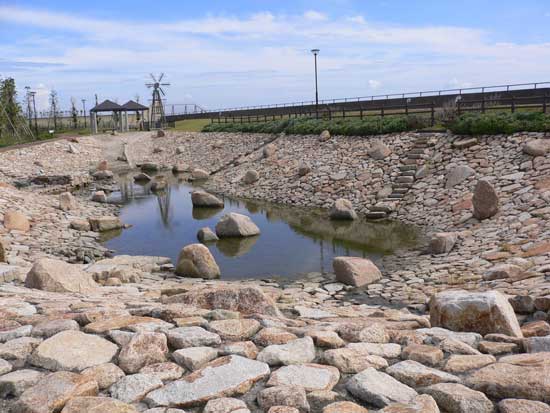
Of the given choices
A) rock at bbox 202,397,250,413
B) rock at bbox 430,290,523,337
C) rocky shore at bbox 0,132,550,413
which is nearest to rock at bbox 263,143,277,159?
rocky shore at bbox 0,132,550,413

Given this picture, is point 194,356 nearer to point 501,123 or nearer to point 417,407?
point 417,407

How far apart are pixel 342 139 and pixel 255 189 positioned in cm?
536

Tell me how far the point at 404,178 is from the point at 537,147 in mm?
4991

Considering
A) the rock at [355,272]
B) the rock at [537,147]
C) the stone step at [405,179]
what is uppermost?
the rock at [537,147]

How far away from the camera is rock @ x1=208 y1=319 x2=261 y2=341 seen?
4816 millimetres

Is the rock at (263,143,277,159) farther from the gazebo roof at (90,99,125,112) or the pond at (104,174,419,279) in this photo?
the gazebo roof at (90,99,125,112)

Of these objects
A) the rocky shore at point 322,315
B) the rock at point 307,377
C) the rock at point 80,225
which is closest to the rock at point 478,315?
the rocky shore at point 322,315

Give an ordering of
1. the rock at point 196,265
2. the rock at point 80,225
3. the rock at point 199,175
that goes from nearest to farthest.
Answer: the rock at point 196,265, the rock at point 80,225, the rock at point 199,175

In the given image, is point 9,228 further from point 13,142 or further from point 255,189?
point 13,142

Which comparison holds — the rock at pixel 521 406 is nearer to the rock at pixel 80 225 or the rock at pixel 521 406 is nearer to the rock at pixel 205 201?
the rock at pixel 80 225

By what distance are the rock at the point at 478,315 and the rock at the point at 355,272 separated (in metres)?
Answer: 5.24

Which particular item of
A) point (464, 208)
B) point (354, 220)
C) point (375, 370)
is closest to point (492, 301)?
point (375, 370)

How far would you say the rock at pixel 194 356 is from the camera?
418 centimetres

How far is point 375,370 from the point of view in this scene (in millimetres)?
4121
